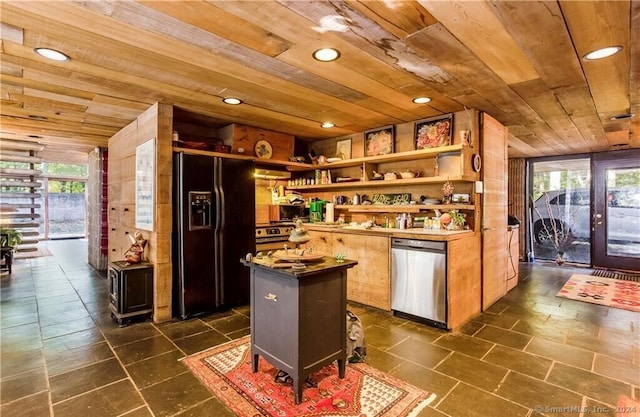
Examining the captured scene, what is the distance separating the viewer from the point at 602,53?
2.19 m

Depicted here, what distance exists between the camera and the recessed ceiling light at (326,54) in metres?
2.17

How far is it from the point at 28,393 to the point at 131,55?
2366 mm

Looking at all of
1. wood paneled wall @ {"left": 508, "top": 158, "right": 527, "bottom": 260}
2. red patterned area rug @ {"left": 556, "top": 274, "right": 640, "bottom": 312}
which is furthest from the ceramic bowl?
wood paneled wall @ {"left": 508, "top": 158, "right": 527, "bottom": 260}

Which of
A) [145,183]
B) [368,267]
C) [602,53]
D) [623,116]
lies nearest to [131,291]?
[145,183]

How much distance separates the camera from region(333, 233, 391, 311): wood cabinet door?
143 inches

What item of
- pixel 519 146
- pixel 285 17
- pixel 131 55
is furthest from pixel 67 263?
pixel 519 146

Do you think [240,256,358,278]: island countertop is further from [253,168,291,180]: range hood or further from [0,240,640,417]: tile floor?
[253,168,291,180]: range hood

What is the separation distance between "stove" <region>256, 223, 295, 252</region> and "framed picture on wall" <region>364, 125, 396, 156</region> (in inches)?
64.4

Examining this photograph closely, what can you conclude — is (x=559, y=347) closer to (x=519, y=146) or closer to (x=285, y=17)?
(x=285, y=17)

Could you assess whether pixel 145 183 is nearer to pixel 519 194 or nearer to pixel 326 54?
pixel 326 54

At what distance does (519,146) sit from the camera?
19.1 ft

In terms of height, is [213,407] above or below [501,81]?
below

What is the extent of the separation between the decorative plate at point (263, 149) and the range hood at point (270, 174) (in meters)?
0.25

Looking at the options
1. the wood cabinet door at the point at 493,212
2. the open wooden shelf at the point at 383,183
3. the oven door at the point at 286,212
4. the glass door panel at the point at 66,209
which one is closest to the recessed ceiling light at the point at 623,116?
the wood cabinet door at the point at 493,212
